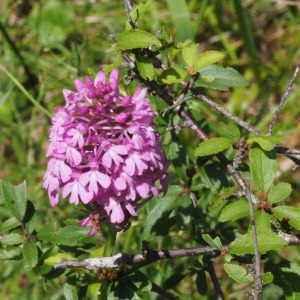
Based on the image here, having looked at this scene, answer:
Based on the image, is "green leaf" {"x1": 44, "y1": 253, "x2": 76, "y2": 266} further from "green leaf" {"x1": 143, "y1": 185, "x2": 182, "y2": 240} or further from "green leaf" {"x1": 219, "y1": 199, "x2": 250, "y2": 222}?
"green leaf" {"x1": 219, "y1": 199, "x2": 250, "y2": 222}

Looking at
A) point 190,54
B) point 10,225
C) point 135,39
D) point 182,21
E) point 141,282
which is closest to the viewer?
point 135,39

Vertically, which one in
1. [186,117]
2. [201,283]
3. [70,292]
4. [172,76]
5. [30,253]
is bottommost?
[201,283]

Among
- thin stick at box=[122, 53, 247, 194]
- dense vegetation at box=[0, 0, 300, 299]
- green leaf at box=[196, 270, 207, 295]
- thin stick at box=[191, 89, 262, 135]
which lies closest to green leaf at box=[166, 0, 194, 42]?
dense vegetation at box=[0, 0, 300, 299]

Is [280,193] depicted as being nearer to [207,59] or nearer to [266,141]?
[266,141]

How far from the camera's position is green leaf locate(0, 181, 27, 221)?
180cm

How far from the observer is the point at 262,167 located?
1.56 meters

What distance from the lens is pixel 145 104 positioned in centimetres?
147

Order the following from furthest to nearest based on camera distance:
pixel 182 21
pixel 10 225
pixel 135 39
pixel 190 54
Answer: pixel 182 21 → pixel 10 225 → pixel 190 54 → pixel 135 39

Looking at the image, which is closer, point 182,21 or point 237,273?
point 237,273

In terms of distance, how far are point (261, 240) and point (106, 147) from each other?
0.45 metres

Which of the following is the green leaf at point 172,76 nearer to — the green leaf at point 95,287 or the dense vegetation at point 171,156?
the dense vegetation at point 171,156

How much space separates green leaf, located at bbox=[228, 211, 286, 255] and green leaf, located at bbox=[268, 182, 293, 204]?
0.19ft

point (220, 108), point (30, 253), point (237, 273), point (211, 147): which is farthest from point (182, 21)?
point (237, 273)

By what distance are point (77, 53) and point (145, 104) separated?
1089 millimetres
